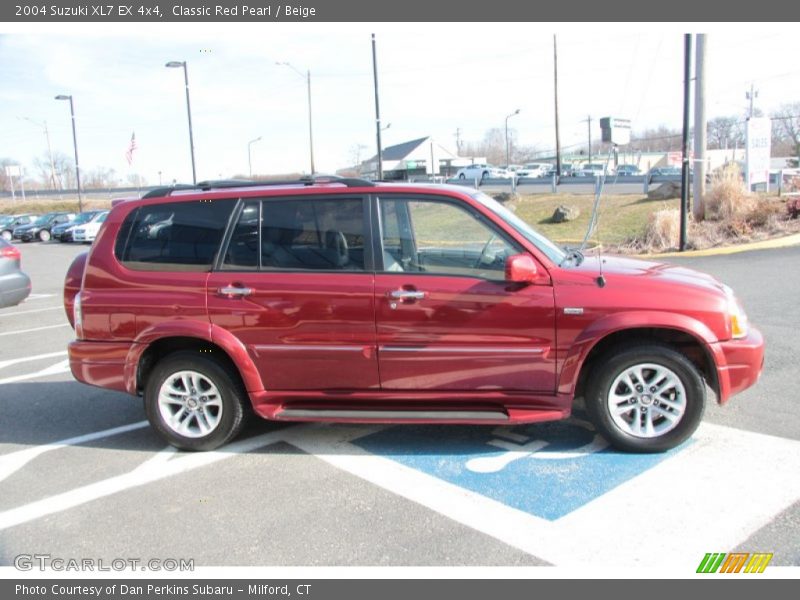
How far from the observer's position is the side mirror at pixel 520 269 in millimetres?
4125

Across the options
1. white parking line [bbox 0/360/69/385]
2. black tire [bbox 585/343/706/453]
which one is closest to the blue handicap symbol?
black tire [bbox 585/343/706/453]

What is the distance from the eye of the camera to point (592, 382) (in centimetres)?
434

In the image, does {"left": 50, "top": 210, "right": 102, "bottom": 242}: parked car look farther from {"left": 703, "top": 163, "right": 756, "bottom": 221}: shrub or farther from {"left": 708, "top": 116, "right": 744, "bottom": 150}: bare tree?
{"left": 708, "top": 116, "right": 744, "bottom": 150}: bare tree

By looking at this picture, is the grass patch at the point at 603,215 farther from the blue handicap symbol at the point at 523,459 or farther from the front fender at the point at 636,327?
Result: the front fender at the point at 636,327

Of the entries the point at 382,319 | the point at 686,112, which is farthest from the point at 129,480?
the point at 686,112

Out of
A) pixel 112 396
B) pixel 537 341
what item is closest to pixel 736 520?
pixel 537 341

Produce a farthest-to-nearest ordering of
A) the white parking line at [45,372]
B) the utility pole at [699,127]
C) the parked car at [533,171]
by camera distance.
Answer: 1. the parked car at [533,171]
2. the utility pole at [699,127]
3. the white parking line at [45,372]

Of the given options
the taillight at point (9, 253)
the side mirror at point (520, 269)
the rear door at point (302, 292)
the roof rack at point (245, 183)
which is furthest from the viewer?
the taillight at point (9, 253)

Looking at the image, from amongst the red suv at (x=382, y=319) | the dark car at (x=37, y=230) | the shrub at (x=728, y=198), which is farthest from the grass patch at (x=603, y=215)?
the dark car at (x=37, y=230)

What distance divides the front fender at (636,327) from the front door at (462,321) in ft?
0.53

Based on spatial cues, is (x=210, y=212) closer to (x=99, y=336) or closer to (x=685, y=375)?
(x=99, y=336)

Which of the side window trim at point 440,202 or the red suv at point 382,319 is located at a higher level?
the side window trim at point 440,202
